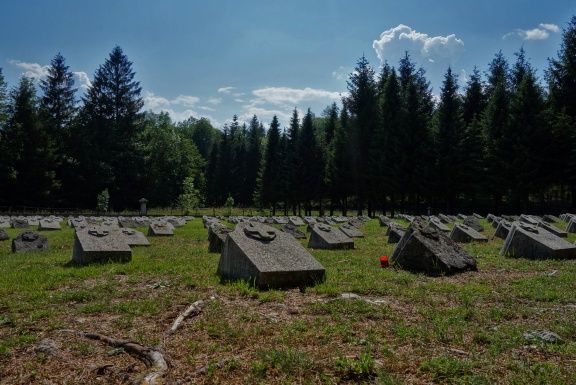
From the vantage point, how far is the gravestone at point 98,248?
780 centimetres

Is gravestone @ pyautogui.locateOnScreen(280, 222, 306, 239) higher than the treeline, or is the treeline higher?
the treeline

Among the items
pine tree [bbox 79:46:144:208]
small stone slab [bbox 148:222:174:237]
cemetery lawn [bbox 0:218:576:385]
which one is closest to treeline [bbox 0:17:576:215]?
pine tree [bbox 79:46:144:208]

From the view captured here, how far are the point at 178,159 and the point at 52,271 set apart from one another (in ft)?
176

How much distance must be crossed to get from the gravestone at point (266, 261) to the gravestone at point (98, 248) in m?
2.85

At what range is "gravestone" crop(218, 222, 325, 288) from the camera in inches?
216

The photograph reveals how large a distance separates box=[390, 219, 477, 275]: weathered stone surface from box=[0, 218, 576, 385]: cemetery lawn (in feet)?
1.33

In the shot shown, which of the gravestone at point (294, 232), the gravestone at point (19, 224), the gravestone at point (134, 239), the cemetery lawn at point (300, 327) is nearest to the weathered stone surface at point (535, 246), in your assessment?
the cemetery lawn at point (300, 327)

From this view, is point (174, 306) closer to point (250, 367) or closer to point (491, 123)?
point (250, 367)

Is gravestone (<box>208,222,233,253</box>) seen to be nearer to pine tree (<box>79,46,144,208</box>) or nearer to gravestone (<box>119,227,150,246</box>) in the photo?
gravestone (<box>119,227,150,246</box>)

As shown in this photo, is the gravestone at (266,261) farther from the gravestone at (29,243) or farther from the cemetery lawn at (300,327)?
the gravestone at (29,243)

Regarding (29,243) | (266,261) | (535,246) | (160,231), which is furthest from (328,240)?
(29,243)

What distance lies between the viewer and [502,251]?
29.9ft

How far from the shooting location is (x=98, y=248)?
7949 mm

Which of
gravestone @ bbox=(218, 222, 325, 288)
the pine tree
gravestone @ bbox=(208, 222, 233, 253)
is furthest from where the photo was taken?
the pine tree
